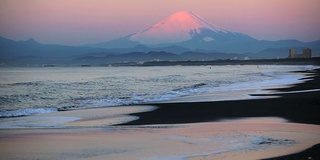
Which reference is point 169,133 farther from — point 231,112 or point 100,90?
point 100,90

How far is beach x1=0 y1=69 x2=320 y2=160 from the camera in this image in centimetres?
909

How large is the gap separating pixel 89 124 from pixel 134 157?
230 inches

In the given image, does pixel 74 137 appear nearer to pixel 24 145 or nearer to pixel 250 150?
pixel 24 145

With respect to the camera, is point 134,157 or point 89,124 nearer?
point 134,157

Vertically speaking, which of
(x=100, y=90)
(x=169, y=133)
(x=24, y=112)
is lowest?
(x=100, y=90)

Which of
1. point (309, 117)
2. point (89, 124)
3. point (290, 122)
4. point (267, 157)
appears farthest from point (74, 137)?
point (309, 117)

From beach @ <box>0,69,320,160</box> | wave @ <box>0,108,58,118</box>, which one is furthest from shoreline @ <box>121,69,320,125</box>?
wave @ <box>0,108,58,118</box>

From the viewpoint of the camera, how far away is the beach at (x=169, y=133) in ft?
29.8

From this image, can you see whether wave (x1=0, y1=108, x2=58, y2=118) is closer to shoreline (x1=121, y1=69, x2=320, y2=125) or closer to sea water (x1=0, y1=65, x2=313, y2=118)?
sea water (x1=0, y1=65, x2=313, y2=118)

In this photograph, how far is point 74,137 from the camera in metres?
11.4

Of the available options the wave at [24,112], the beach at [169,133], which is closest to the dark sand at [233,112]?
the beach at [169,133]

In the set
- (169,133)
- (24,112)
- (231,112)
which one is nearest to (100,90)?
(24,112)

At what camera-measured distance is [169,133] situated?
460 inches

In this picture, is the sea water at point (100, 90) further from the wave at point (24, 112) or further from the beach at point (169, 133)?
the beach at point (169, 133)
